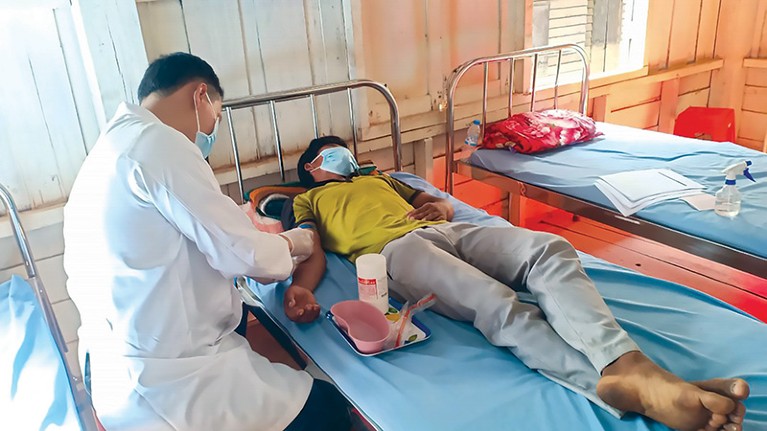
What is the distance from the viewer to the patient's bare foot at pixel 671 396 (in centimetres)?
103

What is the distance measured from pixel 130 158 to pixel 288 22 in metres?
1.36

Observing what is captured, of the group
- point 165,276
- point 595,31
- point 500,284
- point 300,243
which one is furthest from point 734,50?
point 165,276

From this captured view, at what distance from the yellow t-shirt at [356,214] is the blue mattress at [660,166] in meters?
0.80

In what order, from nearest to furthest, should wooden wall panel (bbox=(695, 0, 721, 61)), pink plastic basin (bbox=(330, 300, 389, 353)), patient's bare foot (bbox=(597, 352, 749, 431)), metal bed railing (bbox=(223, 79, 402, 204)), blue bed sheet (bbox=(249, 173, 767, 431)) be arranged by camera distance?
patient's bare foot (bbox=(597, 352, 749, 431)), blue bed sheet (bbox=(249, 173, 767, 431)), pink plastic basin (bbox=(330, 300, 389, 353)), metal bed railing (bbox=(223, 79, 402, 204)), wooden wall panel (bbox=(695, 0, 721, 61))

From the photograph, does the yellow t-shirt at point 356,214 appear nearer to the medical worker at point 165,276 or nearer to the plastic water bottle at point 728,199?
the medical worker at point 165,276

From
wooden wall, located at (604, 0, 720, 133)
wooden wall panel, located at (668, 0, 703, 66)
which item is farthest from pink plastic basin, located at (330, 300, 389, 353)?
wooden wall panel, located at (668, 0, 703, 66)

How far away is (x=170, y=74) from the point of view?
55.3 inches

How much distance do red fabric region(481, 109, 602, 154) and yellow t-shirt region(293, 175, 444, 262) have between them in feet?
3.12

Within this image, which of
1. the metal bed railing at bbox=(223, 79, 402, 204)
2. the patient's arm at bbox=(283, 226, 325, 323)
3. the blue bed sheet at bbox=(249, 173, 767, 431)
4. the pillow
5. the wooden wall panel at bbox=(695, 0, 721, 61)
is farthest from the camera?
the wooden wall panel at bbox=(695, 0, 721, 61)

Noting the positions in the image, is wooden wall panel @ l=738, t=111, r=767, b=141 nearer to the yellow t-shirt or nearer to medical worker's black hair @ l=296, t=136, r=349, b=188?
the yellow t-shirt

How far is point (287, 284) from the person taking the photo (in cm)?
187

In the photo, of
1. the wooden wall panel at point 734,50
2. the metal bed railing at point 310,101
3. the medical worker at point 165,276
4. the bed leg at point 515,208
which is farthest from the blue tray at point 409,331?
the wooden wall panel at point 734,50

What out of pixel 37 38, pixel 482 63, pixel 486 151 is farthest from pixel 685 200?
pixel 37 38

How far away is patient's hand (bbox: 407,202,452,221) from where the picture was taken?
6.77 feet
